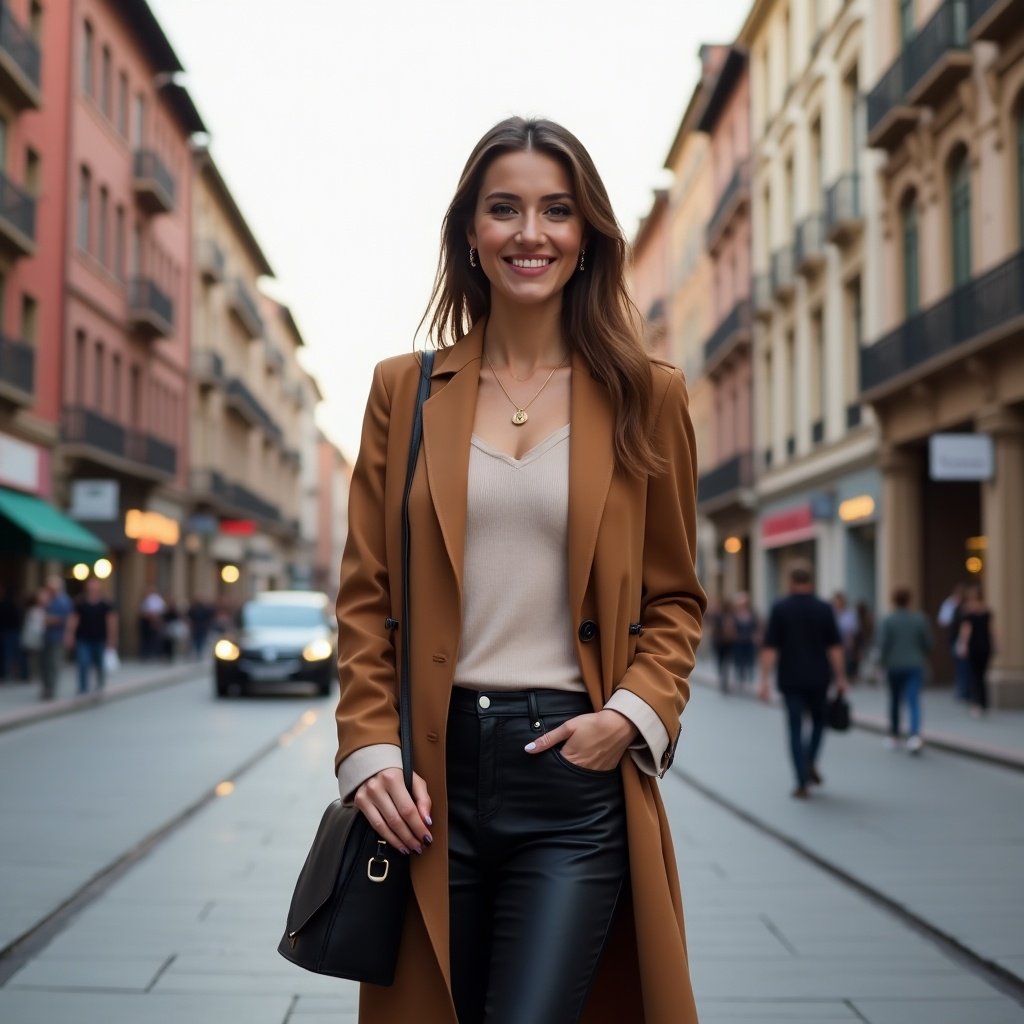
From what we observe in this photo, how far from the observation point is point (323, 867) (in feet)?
8.04

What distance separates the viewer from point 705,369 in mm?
49312

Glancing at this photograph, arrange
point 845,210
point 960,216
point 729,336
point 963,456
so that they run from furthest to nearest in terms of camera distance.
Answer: point 729,336 < point 845,210 < point 960,216 < point 963,456

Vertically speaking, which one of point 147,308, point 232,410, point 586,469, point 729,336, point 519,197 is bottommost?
point 586,469

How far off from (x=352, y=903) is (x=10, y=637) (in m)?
26.2

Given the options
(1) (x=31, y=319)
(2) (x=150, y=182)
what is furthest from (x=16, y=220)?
(2) (x=150, y=182)

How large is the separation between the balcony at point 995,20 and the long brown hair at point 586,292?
20.4 metres

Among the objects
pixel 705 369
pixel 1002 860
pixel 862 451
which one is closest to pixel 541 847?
pixel 1002 860

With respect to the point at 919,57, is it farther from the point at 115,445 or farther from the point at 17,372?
the point at 115,445

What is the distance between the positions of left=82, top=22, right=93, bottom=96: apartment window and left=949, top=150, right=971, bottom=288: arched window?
2083 cm

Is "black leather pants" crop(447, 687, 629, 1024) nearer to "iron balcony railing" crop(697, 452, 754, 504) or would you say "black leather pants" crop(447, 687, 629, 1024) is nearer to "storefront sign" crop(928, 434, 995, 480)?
"storefront sign" crop(928, 434, 995, 480)

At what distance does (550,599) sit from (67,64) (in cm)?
3528

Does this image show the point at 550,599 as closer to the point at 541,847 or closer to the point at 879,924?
the point at 541,847

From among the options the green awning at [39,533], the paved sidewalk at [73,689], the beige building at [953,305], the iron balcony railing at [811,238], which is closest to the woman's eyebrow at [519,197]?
the paved sidewalk at [73,689]

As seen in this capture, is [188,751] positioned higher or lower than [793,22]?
lower
